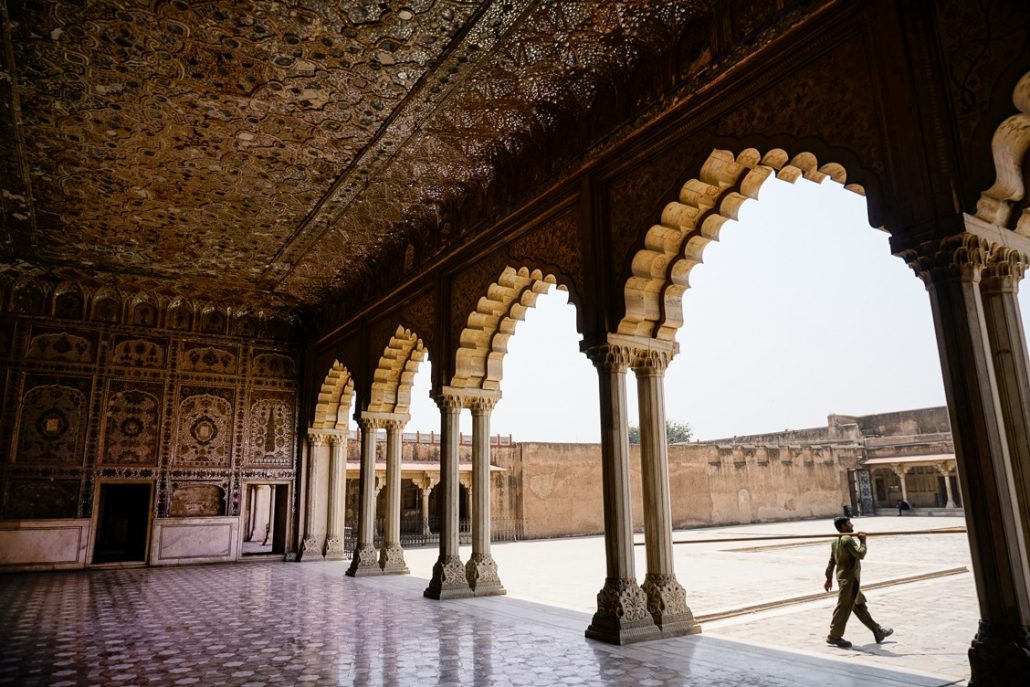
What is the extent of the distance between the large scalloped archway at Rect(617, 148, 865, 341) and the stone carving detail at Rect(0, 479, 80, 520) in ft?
35.9

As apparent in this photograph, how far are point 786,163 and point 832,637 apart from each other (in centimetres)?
389

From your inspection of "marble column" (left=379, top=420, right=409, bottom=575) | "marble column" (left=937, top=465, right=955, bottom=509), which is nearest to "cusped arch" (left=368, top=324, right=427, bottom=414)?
"marble column" (left=379, top=420, right=409, bottom=575)

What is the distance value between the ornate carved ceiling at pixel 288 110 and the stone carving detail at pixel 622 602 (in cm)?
425

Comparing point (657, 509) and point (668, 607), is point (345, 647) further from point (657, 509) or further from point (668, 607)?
point (657, 509)

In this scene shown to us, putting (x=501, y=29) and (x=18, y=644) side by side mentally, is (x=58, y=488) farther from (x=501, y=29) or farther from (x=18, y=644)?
(x=501, y=29)

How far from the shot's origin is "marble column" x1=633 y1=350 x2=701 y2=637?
601cm

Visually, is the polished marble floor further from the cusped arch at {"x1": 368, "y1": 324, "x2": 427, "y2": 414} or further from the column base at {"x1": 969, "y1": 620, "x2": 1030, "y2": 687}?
the cusped arch at {"x1": 368, "y1": 324, "x2": 427, "y2": 414}

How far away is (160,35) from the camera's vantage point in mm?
5887

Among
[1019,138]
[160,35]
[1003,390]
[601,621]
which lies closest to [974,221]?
[1019,138]

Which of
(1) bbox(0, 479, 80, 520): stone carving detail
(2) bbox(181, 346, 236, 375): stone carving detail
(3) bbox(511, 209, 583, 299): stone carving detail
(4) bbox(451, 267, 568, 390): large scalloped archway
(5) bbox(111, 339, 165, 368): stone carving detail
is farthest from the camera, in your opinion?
(2) bbox(181, 346, 236, 375): stone carving detail

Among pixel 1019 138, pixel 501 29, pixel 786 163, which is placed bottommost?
pixel 1019 138

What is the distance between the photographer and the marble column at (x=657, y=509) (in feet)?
19.7

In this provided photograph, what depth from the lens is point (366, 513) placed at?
11633mm

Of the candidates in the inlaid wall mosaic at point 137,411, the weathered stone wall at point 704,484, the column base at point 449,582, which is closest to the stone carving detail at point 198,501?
the inlaid wall mosaic at point 137,411
